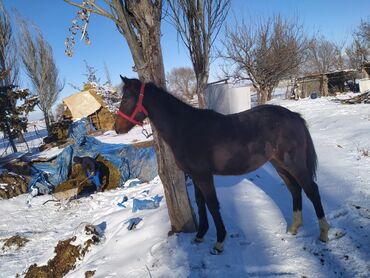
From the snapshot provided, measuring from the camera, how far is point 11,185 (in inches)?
351

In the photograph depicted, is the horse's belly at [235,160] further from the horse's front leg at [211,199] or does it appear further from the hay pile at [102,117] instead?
the hay pile at [102,117]

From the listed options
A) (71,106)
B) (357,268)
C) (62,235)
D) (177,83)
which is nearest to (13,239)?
(62,235)

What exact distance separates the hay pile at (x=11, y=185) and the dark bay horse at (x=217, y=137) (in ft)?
23.7

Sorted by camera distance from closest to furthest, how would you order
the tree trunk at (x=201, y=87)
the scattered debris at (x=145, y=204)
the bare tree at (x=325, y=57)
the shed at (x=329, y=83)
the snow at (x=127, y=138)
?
the scattered debris at (x=145, y=204) → the tree trunk at (x=201, y=87) → the snow at (x=127, y=138) → the shed at (x=329, y=83) → the bare tree at (x=325, y=57)

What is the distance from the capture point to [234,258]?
2.99 metres

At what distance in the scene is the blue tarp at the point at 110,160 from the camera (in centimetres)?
884

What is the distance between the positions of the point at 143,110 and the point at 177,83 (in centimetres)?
5566

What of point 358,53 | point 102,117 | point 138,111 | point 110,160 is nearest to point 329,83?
point 358,53

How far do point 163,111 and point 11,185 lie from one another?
7.78m

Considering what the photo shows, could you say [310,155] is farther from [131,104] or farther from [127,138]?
[127,138]

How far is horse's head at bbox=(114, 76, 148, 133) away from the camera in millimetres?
3078

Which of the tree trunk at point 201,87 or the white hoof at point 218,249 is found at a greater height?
the tree trunk at point 201,87

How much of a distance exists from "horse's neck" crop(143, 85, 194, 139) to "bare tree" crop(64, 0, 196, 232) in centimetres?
36

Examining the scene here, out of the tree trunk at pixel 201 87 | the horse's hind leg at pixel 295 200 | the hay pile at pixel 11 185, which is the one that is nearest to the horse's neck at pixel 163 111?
the horse's hind leg at pixel 295 200
